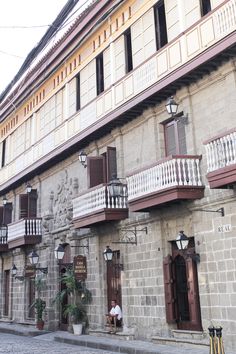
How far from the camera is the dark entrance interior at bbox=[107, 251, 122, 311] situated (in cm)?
1559

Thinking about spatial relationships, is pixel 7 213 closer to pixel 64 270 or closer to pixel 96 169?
pixel 64 270

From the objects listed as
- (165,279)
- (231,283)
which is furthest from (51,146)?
(231,283)

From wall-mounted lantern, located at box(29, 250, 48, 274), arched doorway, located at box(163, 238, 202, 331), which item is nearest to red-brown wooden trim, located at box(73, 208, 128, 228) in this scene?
arched doorway, located at box(163, 238, 202, 331)

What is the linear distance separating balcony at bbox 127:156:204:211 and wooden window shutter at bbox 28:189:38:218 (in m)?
10.3

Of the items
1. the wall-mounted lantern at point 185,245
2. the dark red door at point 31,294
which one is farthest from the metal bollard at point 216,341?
the dark red door at point 31,294

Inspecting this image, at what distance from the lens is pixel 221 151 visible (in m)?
11.0

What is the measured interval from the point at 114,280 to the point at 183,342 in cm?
441

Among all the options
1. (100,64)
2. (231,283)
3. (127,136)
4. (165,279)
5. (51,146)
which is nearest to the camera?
(231,283)

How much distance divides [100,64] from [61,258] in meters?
7.57

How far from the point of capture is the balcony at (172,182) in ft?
39.7

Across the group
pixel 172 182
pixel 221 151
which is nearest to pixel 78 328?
pixel 172 182

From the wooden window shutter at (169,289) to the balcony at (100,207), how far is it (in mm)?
2431

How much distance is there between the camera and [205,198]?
12.1m

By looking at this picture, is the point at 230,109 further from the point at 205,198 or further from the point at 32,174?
the point at 32,174
